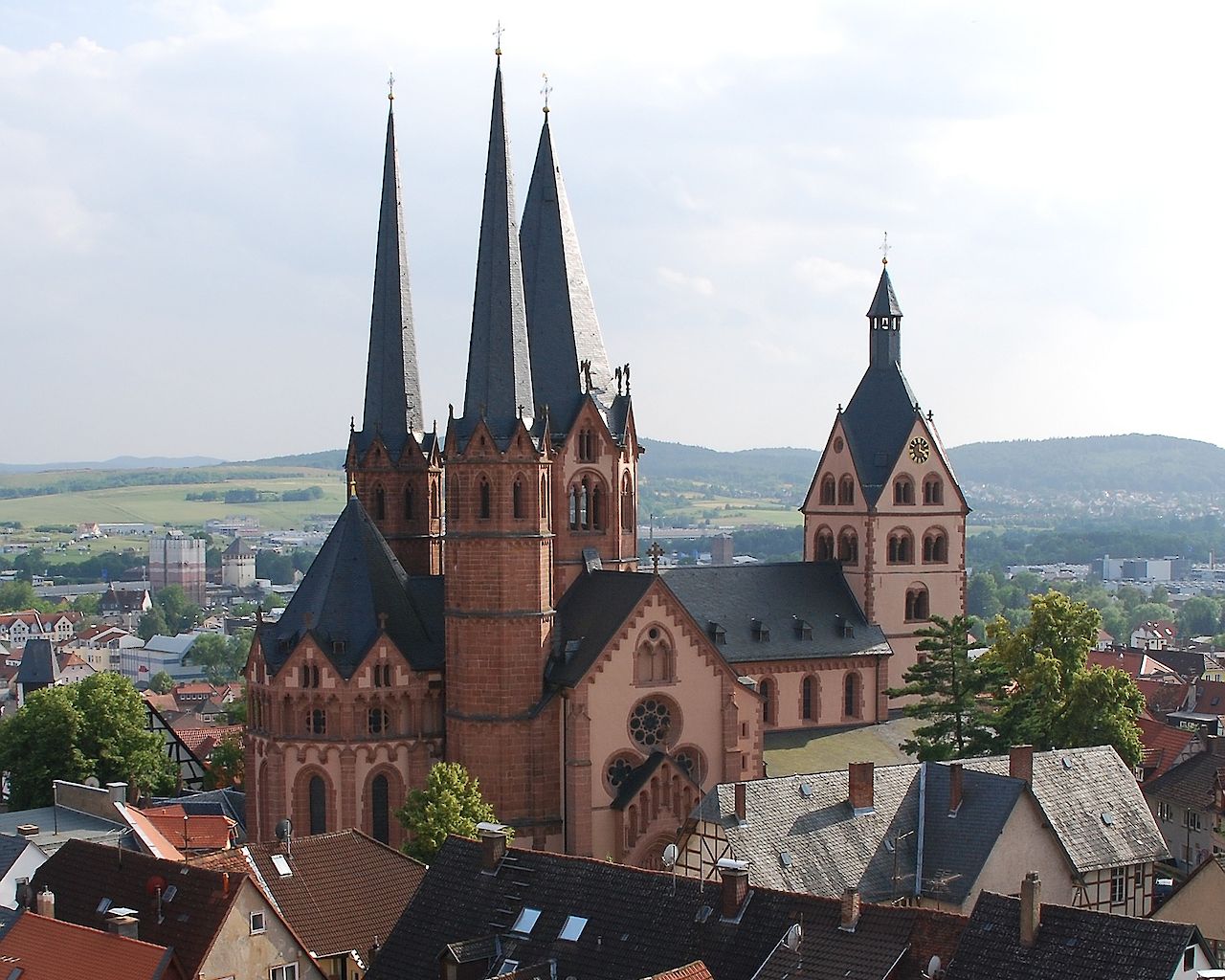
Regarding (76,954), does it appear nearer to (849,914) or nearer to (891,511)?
(849,914)

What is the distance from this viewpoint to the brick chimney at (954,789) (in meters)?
57.6

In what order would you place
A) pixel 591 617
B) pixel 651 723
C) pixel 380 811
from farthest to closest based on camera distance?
pixel 591 617
pixel 651 723
pixel 380 811

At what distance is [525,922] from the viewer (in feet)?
144

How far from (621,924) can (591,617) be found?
91.8 feet

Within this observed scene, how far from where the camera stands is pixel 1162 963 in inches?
1436

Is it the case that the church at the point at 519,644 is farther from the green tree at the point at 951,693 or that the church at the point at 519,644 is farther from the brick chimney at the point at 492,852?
the brick chimney at the point at 492,852

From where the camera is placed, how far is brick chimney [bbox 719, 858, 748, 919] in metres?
41.7

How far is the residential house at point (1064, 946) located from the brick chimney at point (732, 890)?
5141mm

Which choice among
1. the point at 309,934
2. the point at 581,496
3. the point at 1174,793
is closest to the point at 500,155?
the point at 581,496

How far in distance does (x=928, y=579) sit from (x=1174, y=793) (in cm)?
1471

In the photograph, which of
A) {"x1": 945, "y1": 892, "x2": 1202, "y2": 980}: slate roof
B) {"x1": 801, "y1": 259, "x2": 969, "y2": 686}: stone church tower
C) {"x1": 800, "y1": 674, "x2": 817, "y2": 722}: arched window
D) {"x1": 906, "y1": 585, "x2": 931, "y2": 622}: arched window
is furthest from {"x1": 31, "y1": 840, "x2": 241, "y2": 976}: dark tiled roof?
{"x1": 906, "y1": 585, "x2": 931, "y2": 622}: arched window

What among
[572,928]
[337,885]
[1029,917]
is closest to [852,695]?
[337,885]

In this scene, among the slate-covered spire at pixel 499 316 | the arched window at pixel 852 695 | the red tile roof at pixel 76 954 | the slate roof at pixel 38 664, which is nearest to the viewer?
the red tile roof at pixel 76 954

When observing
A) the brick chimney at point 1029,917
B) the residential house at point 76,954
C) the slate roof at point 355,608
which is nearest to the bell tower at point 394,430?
the slate roof at point 355,608
